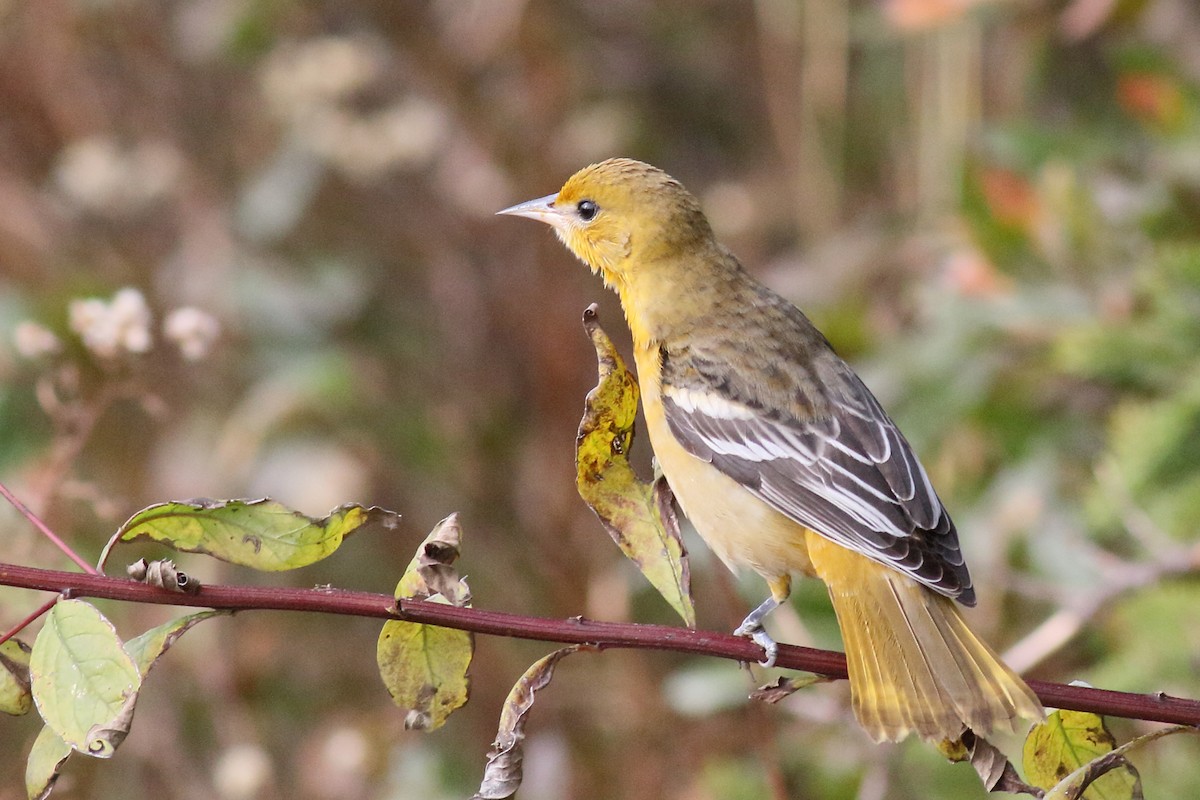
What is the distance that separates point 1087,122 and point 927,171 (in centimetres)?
60

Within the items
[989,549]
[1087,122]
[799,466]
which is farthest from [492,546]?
[1087,122]

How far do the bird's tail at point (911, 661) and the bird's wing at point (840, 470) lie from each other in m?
0.07

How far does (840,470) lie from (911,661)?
51 centimetres

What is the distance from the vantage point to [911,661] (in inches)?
88.0

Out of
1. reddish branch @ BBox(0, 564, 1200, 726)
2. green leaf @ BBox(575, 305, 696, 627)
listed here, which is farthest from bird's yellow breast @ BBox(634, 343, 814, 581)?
reddish branch @ BBox(0, 564, 1200, 726)

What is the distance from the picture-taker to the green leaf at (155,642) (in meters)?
1.67

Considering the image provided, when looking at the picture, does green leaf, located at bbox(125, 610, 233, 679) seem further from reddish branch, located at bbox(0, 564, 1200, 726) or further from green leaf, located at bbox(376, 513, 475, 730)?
green leaf, located at bbox(376, 513, 475, 730)

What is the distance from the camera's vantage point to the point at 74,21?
5.03 meters

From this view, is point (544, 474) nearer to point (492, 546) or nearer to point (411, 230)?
point (492, 546)

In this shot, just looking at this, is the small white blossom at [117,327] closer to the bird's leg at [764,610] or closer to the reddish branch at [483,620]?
the reddish branch at [483,620]

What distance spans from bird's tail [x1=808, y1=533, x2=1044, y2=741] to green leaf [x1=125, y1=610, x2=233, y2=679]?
3.22 feet

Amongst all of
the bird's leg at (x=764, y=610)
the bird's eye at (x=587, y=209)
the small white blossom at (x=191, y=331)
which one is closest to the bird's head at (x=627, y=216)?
the bird's eye at (x=587, y=209)

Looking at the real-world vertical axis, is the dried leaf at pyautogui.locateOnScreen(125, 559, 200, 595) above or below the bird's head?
below

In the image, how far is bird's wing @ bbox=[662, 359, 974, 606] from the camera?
2410mm
